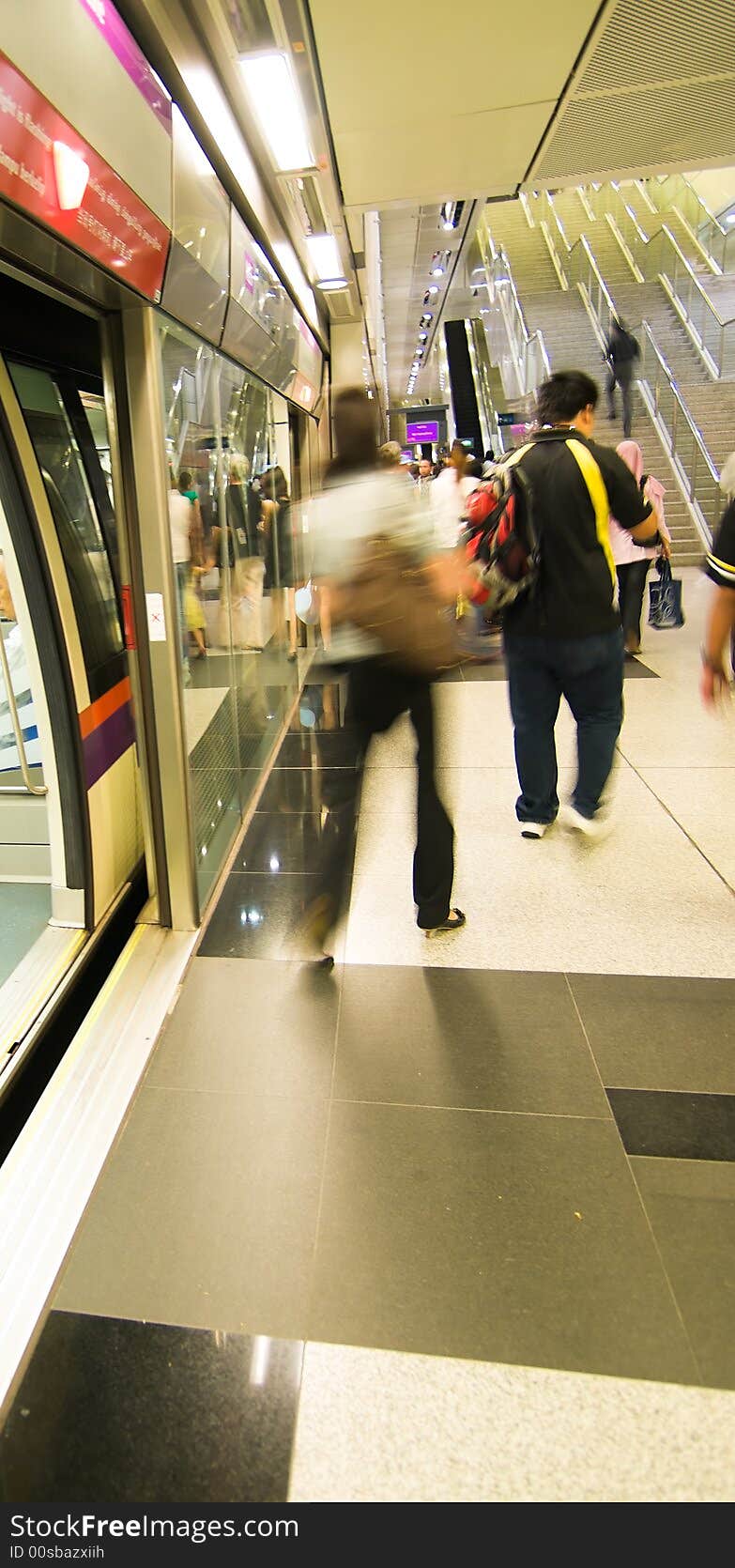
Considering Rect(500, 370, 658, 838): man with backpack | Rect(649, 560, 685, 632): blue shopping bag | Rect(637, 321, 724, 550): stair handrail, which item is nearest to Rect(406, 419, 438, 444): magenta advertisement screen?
Rect(637, 321, 724, 550): stair handrail

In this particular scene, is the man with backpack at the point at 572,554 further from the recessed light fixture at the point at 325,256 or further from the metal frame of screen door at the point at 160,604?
the recessed light fixture at the point at 325,256

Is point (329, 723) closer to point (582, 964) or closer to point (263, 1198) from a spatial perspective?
point (582, 964)

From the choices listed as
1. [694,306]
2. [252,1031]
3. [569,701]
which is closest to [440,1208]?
[252,1031]

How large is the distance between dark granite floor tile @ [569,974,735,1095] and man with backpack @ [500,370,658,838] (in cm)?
96

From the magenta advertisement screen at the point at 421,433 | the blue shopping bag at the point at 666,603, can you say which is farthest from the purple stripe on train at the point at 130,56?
the magenta advertisement screen at the point at 421,433

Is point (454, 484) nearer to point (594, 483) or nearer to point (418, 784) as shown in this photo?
point (594, 483)

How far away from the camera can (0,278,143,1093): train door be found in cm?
248

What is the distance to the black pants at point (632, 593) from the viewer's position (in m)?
5.58

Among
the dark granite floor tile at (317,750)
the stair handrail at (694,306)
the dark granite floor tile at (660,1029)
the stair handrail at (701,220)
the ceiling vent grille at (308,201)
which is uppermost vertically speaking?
the stair handrail at (701,220)

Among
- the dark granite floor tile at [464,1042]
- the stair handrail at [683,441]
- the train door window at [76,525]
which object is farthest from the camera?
the stair handrail at [683,441]

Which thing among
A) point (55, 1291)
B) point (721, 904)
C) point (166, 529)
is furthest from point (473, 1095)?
point (166, 529)

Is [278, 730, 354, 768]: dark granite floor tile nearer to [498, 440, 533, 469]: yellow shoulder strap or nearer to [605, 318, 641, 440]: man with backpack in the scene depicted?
[498, 440, 533, 469]: yellow shoulder strap

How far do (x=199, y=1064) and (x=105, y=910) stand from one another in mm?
922

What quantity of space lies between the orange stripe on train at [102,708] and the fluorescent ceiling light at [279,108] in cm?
211
